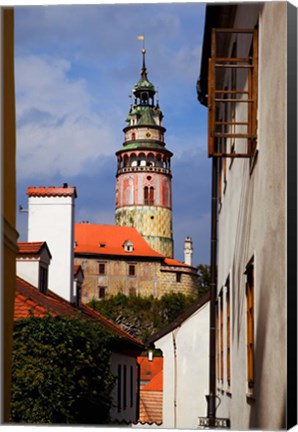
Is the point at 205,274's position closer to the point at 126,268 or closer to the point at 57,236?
the point at 126,268

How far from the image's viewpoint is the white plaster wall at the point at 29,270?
13.8 metres

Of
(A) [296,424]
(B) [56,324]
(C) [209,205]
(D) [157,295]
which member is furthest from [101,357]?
(D) [157,295]

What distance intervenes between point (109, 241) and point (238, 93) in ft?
207

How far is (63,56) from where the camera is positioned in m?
9.21

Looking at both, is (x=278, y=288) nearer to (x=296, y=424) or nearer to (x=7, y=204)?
(x=296, y=424)

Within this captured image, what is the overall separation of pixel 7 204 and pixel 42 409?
2950mm

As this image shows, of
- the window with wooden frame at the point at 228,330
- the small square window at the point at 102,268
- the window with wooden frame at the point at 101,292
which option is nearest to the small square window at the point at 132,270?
the small square window at the point at 102,268

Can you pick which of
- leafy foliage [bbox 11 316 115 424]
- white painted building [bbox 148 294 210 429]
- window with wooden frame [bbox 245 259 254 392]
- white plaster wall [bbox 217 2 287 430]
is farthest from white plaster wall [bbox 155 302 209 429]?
window with wooden frame [bbox 245 259 254 392]

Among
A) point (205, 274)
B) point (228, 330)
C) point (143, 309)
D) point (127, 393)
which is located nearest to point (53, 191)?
point (127, 393)

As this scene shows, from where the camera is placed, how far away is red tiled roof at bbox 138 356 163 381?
22191 mm

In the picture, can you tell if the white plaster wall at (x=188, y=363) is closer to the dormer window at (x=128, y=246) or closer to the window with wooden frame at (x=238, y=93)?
the window with wooden frame at (x=238, y=93)

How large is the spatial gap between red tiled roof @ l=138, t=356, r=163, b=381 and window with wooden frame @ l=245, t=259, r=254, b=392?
36.7 ft

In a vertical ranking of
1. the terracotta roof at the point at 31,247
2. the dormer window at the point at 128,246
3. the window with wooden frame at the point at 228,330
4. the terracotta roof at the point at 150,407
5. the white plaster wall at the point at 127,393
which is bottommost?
the terracotta roof at the point at 150,407

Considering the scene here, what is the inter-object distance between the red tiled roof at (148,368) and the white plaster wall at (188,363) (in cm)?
167
